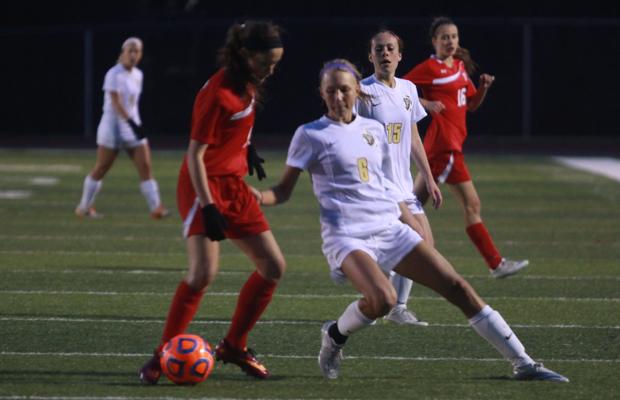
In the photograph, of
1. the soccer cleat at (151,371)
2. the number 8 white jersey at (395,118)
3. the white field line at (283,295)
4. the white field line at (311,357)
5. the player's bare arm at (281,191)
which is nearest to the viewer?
the player's bare arm at (281,191)

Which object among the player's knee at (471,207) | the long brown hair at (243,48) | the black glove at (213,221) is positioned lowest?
the player's knee at (471,207)

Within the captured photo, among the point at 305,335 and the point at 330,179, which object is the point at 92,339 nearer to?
the point at 305,335

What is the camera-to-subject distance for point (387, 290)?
268 inches

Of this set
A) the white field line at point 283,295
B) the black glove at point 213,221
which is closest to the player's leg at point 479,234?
the white field line at point 283,295

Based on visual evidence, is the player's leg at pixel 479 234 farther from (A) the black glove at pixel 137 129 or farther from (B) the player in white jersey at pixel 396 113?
(A) the black glove at pixel 137 129

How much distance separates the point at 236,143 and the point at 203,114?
1.00ft

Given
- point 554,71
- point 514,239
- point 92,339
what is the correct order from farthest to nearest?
1. point 554,71
2. point 514,239
3. point 92,339

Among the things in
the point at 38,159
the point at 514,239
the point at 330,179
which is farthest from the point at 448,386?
the point at 38,159

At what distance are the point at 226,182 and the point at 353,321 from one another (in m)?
0.96

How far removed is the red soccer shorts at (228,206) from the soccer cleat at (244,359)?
63 cm

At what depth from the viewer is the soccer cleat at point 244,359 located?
23.7 feet

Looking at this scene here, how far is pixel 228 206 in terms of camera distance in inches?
277

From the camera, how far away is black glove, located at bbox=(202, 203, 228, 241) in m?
6.73

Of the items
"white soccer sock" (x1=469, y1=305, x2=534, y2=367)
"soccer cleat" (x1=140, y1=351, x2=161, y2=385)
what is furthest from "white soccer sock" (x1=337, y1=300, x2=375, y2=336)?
"soccer cleat" (x1=140, y1=351, x2=161, y2=385)
